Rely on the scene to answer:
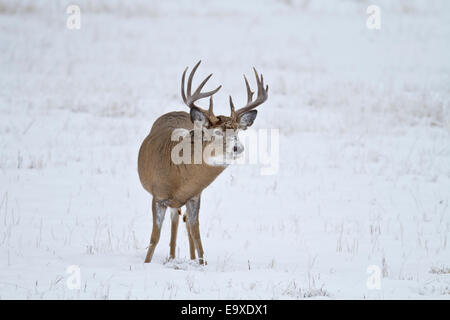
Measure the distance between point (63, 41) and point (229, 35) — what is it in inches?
219

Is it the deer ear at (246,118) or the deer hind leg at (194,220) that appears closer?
the deer ear at (246,118)

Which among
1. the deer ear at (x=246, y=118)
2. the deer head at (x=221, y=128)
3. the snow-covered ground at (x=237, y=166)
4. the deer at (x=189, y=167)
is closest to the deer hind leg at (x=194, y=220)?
the deer at (x=189, y=167)

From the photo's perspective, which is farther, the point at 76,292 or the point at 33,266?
the point at 33,266

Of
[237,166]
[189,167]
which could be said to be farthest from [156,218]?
[237,166]

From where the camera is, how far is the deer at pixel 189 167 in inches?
249

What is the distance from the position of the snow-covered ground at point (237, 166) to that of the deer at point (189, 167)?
47cm

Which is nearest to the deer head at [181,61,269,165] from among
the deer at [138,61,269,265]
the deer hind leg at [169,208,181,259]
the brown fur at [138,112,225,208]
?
the deer at [138,61,269,265]

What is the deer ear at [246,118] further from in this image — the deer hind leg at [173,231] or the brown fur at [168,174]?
the deer hind leg at [173,231]

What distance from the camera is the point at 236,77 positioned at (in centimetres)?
1834

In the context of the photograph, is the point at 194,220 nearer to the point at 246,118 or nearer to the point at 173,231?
the point at 173,231

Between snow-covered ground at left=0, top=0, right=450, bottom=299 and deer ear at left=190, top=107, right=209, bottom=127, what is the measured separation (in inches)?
52.3

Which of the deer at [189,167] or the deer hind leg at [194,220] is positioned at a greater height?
the deer at [189,167]
